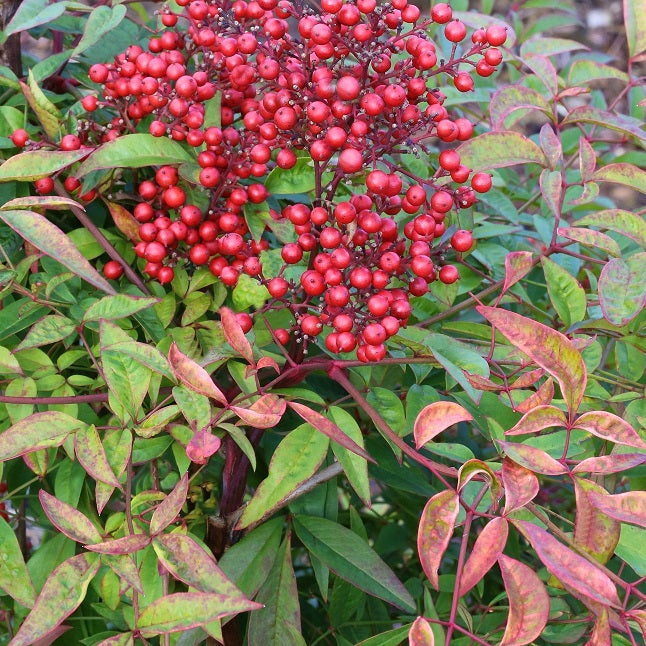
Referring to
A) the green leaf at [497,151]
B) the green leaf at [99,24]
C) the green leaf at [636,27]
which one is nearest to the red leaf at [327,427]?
the green leaf at [497,151]

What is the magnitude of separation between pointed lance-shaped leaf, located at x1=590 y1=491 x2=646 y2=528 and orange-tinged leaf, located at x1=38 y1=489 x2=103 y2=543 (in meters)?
0.35

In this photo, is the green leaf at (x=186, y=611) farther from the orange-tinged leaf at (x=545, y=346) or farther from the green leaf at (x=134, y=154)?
the green leaf at (x=134, y=154)

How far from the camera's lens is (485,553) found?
51 centimetres

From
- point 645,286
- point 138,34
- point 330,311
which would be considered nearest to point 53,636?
point 330,311

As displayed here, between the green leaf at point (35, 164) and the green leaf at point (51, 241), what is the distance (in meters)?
0.05

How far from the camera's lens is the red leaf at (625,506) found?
517 millimetres

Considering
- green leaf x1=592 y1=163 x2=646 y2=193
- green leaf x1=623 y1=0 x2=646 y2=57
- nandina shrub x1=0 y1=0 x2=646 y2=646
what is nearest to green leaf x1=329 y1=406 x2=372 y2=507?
nandina shrub x1=0 y1=0 x2=646 y2=646

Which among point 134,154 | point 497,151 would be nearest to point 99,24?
point 134,154

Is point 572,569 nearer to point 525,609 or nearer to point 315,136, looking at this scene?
point 525,609

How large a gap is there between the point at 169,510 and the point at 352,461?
0.15 meters

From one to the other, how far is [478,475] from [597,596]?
0.13m

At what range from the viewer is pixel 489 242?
101cm

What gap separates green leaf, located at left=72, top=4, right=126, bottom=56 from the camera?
2.61ft

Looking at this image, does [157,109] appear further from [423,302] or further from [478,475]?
[478,475]
